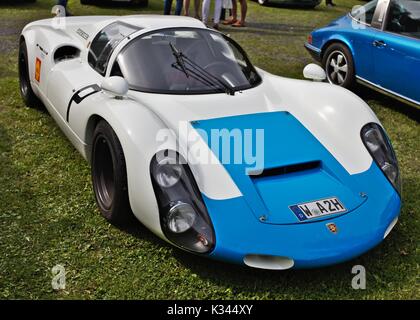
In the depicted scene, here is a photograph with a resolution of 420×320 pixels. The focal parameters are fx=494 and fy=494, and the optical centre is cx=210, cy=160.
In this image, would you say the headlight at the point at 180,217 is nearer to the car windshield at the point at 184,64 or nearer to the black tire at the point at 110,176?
the black tire at the point at 110,176

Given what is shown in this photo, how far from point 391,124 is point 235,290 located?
3243 millimetres

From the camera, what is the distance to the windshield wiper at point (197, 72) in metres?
3.44

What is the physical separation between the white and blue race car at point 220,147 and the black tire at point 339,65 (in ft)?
6.45

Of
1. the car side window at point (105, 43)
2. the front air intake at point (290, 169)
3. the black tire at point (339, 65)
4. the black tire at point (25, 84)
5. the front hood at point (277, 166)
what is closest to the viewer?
the front hood at point (277, 166)

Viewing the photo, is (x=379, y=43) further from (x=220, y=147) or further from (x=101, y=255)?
(x=101, y=255)

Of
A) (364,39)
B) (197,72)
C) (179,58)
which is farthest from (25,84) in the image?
(364,39)

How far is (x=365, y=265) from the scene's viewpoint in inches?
108

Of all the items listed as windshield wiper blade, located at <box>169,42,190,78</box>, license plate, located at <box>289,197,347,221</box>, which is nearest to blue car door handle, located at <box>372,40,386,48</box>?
windshield wiper blade, located at <box>169,42,190,78</box>

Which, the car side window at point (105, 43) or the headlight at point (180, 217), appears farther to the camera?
the car side window at point (105, 43)

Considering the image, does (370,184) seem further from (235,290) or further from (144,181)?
(144,181)

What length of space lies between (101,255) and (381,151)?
5.99ft

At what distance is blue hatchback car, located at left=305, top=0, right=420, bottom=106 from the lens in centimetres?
492

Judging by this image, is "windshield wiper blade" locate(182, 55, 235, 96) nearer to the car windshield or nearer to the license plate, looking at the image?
the car windshield

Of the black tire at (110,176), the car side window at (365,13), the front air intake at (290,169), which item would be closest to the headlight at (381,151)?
the front air intake at (290,169)
